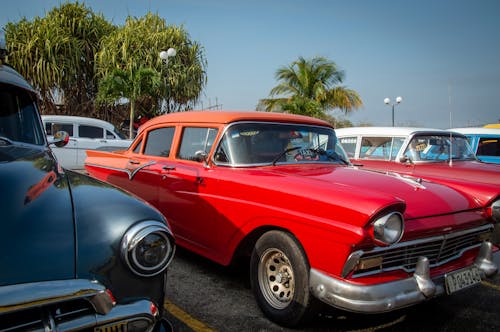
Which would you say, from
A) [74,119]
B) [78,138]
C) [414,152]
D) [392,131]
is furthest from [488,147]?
[74,119]

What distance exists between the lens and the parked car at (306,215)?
2.29 m

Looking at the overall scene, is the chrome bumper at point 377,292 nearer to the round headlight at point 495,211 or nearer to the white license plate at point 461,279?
the white license plate at point 461,279

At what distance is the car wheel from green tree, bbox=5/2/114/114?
1830cm

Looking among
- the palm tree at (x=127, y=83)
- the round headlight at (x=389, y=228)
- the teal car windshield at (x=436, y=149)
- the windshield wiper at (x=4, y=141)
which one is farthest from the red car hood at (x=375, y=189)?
the palm tree at (x=127, y=83)

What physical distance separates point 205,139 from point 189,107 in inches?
712

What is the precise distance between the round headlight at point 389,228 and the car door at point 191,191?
1420 millimetres

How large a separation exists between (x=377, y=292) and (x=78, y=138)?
1136 centimetres

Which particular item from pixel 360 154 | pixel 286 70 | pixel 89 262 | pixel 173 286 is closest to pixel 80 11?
pixel 286 70

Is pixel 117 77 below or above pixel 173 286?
above

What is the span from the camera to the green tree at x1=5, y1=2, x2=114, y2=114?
17.8 metres

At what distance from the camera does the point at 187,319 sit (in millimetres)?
2746

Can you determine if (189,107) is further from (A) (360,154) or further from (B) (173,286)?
(B) (173,286)

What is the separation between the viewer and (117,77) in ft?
50.6

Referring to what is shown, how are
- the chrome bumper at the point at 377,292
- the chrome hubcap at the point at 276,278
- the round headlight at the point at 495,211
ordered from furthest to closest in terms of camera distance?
the round headlight at the point at 495,211, the chrome hubcap at the point at 276,278, the chrome bumper at the point at 377,292
